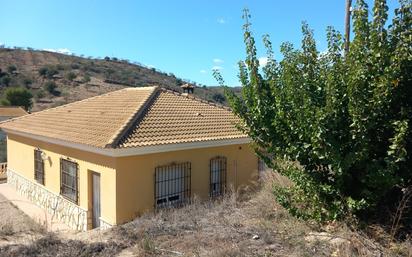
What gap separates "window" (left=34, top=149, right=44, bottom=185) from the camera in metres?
15.8

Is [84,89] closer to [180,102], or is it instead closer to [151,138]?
[180,102]

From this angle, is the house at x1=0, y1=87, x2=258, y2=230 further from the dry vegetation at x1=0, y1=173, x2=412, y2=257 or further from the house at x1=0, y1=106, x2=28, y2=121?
the house at x1=0, y1=106, x2=28, y2=121

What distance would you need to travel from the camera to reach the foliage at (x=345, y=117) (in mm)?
5770

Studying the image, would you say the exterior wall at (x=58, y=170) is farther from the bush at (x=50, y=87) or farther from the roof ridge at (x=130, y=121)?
the bush at (x=50, y=87)

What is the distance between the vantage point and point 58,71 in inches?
2525

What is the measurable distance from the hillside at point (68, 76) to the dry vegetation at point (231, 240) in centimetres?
4195

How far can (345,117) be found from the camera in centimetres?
619

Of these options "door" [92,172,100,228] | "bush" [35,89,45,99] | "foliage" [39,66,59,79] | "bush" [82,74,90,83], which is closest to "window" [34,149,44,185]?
"door" [92,172,100,228]

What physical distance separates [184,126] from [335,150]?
340 inches

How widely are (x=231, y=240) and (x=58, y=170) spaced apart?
9.70 metres

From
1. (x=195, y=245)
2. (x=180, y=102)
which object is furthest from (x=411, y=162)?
(x=180, y=102)

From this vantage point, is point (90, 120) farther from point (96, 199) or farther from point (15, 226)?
point (15, 226)

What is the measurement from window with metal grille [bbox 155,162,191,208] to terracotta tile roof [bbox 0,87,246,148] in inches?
38.3

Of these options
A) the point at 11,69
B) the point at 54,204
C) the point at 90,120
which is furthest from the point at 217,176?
the point at 11,69
